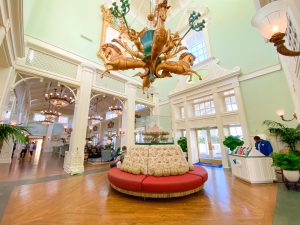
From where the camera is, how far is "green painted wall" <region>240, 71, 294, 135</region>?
552cm

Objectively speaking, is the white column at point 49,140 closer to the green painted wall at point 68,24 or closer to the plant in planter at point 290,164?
the green painted wall at point 68,24

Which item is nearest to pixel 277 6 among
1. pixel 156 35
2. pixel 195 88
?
pixel 156 35

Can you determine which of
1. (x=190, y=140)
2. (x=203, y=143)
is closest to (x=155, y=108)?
(x=190, y=140)

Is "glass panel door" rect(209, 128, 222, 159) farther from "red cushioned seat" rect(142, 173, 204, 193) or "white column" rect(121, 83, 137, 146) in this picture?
"red cushioned seat" rect(142, 173, 204, 193)

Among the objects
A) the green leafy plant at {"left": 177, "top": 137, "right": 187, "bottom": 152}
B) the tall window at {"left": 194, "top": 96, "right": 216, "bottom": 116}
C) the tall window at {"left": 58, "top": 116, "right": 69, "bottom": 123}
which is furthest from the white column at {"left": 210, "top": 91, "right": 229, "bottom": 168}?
the tall window at {"left": 58, "top": 116, "right": 69, "bottom": 123}

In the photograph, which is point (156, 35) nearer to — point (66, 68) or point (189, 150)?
point (66, 68)

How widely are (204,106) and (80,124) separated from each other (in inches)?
271

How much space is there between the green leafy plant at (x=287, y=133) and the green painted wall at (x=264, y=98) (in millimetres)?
376

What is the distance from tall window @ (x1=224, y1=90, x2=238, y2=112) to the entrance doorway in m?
1.37

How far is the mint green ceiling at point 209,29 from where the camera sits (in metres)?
6.21

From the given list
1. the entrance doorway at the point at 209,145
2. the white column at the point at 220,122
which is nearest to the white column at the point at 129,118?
the entrance doorway at the point at 209,145

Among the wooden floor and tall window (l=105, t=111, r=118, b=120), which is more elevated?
tall window (l=105, t=111, r=118, b=120)

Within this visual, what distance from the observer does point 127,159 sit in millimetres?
4074

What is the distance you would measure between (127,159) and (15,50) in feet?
16.0
